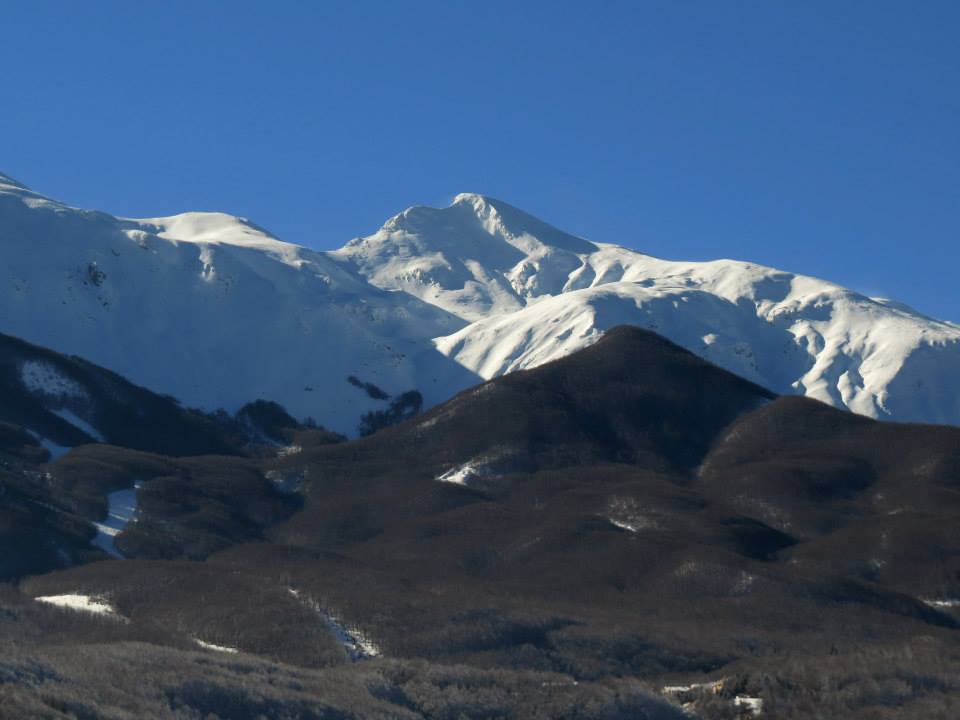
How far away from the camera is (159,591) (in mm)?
99875

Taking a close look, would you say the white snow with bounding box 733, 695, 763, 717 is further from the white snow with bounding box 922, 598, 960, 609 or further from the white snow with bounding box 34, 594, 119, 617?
the white snow with bounding box 922, 598, 960, 609

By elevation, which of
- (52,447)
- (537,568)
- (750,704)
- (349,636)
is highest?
(52,447)

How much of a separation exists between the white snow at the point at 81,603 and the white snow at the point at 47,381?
76.1 metres

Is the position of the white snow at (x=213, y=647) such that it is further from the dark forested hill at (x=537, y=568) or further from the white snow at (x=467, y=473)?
the white snow at (x=467, y=473)

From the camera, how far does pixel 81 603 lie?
97.3 meters

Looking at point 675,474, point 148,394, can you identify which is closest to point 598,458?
point 675,474

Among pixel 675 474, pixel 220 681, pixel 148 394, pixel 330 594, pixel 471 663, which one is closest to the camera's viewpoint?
A: pixel 220 681

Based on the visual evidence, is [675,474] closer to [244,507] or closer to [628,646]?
[244,507]

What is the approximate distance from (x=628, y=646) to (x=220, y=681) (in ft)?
91.8

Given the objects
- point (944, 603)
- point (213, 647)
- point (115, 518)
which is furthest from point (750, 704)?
point (115, 518)

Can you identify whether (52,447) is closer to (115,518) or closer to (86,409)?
(86,409)

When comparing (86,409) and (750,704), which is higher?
(86,409)

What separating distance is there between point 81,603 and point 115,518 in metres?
28.8

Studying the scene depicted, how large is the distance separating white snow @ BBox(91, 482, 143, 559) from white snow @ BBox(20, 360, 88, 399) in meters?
42.5
